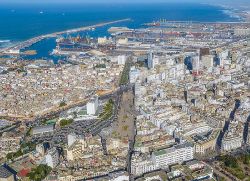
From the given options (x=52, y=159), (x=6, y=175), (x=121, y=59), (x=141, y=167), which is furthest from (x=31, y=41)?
(x=141, y=167)

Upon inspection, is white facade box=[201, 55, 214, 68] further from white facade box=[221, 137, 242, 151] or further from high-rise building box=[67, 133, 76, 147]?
high-rise building box=[67, 133, 76, 147]

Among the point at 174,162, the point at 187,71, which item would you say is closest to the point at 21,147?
the point at 174,162

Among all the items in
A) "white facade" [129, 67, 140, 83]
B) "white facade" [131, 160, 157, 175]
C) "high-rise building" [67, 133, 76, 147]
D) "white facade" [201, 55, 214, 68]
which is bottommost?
"white facade" [131, 160, 157, 175]

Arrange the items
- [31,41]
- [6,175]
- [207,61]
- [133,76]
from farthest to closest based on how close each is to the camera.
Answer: [31,41] → [207,61] → [133,76] → [6,175]

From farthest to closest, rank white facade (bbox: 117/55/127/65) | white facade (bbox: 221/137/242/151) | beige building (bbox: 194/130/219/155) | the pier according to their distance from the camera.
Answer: the pier, white facade (bbox: 117/55/127/65), white facade (bbox: 221/137/242/151), beige building (bbox: 194/130/219/155)

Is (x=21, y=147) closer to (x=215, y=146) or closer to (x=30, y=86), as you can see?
(x=215, y=146)

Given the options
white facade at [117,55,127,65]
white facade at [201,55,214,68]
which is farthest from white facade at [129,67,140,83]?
white facade at [201,55,214,68]

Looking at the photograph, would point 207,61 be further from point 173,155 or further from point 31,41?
point 31,41

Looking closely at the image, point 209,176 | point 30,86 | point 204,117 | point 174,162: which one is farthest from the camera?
point 30,86
